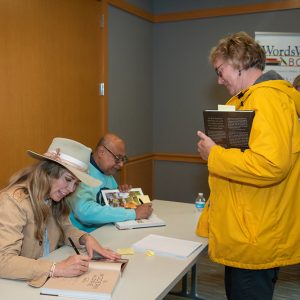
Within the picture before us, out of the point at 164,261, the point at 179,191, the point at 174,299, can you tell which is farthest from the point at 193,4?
the point at 164,261

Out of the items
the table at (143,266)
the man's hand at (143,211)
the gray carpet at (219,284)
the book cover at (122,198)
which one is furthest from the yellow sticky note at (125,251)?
the gray carpet at (219,284)

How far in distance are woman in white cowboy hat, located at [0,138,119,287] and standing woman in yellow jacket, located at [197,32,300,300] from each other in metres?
0.53

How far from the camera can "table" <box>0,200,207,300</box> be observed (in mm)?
1416

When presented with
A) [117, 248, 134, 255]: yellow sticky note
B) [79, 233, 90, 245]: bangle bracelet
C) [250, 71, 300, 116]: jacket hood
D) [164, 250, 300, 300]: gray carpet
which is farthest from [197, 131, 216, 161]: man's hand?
[164, 250, 300, 300]: gray carpet

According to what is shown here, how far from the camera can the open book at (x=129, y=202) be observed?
7.28ft

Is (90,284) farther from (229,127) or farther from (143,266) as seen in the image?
(229,127)

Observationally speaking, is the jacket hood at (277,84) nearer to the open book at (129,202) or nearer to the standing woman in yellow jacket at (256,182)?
the standing woman in yellow jacket at (256,182)

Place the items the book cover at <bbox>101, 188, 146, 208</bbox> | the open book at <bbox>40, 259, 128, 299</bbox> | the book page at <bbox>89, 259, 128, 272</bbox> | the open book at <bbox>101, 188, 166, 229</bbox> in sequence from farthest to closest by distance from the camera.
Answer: the book cover at <bbox>101, 188, 146, 208</bbox> < the open book at <bbox>101, 188, 166, 229</bbox> < the book page at <bbox>89, 259, 128, 272</bbox> < the open book at <bbox>40, 259, 128, 299</bbox>

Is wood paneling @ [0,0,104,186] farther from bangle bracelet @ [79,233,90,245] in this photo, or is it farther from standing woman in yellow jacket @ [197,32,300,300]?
standing woman in yellow jacket @ [197,32,300,300]

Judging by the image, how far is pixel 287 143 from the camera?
1493 millimetres

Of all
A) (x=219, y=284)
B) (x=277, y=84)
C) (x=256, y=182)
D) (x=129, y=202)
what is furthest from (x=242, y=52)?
(x=219, y=284)

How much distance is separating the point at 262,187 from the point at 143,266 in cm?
61

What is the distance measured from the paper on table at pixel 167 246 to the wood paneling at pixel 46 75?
52.3 inches

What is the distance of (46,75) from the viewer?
3064 millimetres
